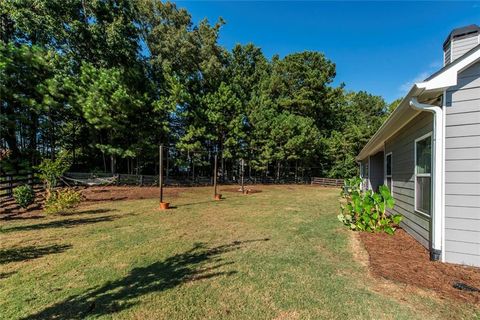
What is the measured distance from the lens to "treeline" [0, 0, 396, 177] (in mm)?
12141

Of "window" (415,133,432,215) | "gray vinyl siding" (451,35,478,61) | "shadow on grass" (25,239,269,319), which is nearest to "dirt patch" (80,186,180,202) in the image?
"shadow on grass" (25,239,269,319)

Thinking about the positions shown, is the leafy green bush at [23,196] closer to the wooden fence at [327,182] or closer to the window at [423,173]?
the window at [423,173]

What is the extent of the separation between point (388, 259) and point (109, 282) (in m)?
3.73

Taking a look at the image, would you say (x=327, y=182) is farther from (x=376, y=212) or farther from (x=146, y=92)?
(x=376, y=212)

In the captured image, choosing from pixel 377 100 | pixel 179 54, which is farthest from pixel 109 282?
pixel 377 100

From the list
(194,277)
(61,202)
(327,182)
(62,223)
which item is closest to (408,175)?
(194,277)

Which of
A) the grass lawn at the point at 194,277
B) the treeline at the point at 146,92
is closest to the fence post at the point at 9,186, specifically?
the treeline at the point at 146,92

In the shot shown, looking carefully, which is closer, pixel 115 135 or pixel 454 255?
pixel 454 255

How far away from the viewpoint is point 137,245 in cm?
412

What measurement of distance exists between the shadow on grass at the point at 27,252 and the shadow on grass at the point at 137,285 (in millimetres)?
1726

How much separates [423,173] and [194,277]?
4.11 metres

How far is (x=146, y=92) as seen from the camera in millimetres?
17156

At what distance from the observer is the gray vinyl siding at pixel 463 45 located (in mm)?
4411

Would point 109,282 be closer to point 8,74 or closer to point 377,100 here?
point 8,74
